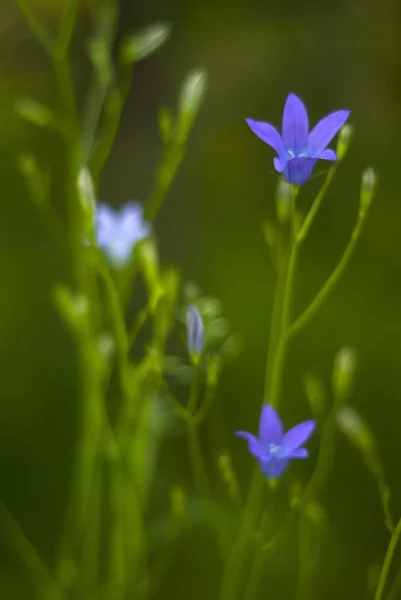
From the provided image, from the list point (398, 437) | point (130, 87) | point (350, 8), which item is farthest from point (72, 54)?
point (398, 437)

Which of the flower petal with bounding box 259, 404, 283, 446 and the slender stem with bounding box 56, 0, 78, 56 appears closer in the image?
the flower petal with bounding box 259, 404, 283, 446

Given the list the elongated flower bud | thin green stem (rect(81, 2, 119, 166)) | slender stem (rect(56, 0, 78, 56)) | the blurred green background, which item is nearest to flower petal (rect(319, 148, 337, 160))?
the elongated flower bud

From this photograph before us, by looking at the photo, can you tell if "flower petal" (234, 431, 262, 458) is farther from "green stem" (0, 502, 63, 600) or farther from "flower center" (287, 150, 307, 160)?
"green stem" (0, 502, 63, 600)

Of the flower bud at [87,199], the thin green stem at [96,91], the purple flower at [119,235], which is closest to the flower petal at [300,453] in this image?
the flower bud at [87,199]

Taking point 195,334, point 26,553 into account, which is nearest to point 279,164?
point 195,334

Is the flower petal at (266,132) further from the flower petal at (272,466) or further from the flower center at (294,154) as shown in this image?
the flower petal at (272,466)
